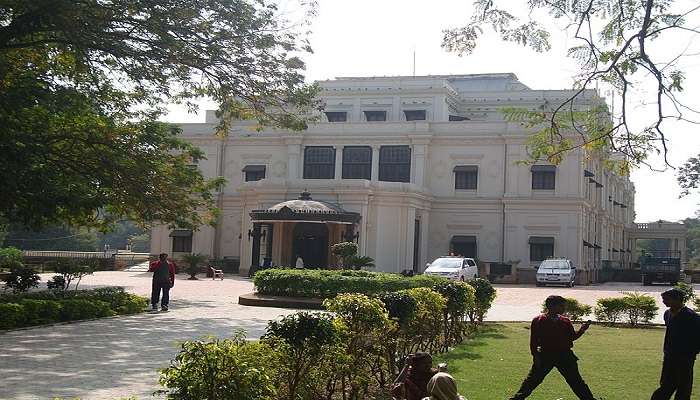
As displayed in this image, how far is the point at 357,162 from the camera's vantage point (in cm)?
4538

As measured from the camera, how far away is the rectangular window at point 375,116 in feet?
161

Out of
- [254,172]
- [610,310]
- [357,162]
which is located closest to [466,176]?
[357,162]

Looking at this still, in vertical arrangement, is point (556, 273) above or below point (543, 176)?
below

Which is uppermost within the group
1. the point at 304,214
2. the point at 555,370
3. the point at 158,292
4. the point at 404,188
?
the point at 404,188

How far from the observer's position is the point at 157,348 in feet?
38.7

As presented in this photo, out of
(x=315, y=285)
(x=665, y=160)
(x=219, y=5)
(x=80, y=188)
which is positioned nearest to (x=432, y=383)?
(x=665, y=160)

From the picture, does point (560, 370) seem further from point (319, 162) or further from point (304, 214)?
point (319, 162)

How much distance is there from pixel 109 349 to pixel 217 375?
7.50m

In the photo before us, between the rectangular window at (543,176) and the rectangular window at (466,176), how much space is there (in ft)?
11.3

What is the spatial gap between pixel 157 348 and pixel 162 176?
670 cm

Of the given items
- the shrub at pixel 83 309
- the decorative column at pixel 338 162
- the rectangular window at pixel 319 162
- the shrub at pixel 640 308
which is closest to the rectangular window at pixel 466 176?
the decorative column at pixel 338 162

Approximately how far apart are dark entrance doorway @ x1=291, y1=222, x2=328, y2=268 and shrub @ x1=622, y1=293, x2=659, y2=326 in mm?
21743

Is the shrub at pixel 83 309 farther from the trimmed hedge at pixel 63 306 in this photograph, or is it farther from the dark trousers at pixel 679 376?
the dark trousers at pixel 679 376

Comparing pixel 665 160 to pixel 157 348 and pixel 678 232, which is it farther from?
pixel 678 232
